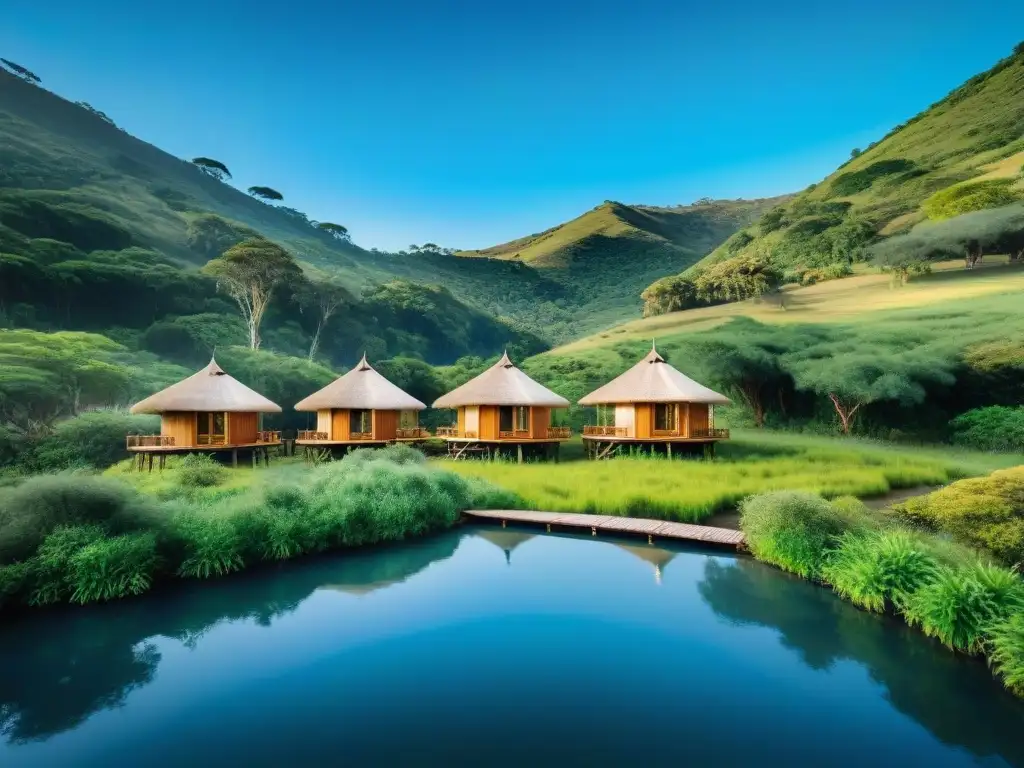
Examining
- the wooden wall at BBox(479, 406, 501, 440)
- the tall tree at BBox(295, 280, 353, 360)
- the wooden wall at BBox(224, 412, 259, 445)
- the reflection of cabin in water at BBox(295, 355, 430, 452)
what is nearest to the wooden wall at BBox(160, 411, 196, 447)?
the wooden wall at BBox(224, 412, 259, 445)

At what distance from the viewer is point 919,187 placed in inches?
976

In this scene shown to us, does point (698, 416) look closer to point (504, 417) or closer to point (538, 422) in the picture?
point (538, 422)

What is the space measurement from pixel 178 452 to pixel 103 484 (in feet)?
37.4

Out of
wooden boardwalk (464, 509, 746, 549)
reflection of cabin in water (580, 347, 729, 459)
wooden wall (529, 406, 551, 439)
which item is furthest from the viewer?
wooden wall (529, 406, 551, 439)

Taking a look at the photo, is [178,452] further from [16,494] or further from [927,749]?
[927,749]

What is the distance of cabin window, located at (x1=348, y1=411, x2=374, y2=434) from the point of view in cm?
2209

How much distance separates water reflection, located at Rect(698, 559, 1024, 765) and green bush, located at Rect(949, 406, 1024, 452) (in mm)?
13431

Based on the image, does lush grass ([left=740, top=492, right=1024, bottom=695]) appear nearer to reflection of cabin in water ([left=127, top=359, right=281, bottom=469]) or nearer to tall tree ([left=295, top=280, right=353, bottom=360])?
reflection of cabin in water ([left=127, top=359, right=281, bottom=469])

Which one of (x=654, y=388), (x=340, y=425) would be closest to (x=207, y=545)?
(x=340, y=425)

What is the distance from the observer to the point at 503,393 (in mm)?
21281

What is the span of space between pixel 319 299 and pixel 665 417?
2609 cm

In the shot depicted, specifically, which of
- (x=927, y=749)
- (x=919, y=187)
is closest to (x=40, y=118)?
(x=919, y=187)

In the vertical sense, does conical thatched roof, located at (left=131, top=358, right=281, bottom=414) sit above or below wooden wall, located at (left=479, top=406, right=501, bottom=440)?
above

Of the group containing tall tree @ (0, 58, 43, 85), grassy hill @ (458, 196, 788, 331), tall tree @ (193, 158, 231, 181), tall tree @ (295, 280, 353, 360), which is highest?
tall tree @ (0, 58, 43, 85)
